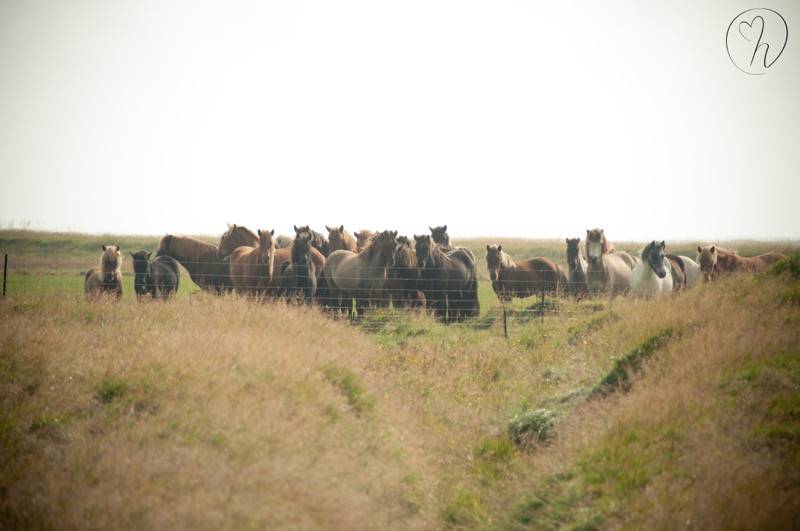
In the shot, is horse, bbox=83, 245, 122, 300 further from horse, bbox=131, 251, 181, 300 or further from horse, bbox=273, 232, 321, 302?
horse, bbox=273, 232, 321, 302

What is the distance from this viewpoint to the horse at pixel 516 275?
25.8 m

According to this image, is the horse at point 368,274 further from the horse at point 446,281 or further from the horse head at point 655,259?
the horse head at point 655,259

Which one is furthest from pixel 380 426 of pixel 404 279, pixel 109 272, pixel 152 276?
pixel 152 276

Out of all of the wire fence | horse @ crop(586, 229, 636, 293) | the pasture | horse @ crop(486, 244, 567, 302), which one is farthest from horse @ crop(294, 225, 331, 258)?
the pasture

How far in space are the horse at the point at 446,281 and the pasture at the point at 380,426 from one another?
340 inches

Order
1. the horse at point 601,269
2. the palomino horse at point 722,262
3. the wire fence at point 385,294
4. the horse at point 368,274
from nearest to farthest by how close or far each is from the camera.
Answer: the wire fence at point 385,294 → the horse at point 368,274 → the horse at point 601,269 → the palomino horse at point 722,262

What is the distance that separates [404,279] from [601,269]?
6487 millimetres

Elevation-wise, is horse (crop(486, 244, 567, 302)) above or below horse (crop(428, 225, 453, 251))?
below

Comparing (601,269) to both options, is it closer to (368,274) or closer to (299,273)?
(368,274)

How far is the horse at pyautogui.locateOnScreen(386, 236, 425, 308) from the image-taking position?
68.3 feet

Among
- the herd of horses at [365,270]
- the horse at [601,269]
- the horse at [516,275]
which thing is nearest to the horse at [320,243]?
the herd of horses at [365,270]

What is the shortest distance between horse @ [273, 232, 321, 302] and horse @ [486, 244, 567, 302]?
7435 mm

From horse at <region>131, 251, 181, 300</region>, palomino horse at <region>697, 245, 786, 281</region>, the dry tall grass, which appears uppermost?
palomino horse at <region>697, 245, 786, 281</region>

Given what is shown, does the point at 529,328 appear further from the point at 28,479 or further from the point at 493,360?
the point at 28,479
